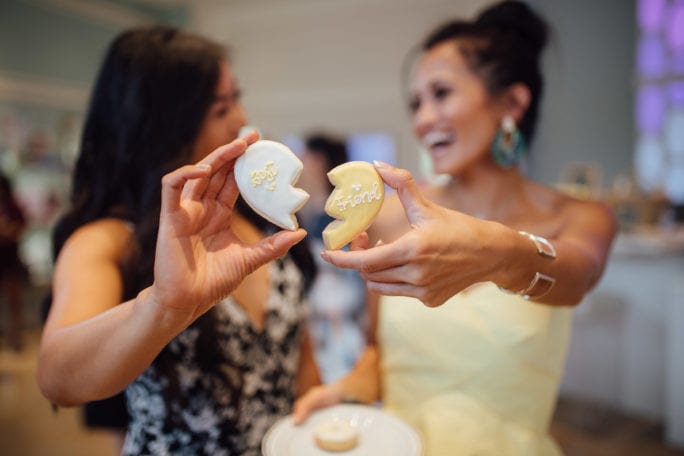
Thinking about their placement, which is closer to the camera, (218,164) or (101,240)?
(218,164)

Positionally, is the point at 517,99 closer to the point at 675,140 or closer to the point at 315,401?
the point at 315,401

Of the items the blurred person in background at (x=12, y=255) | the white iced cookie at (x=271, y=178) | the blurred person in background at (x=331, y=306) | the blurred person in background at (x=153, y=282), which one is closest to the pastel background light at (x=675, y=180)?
the blurred person in background at (x=331, y=306)

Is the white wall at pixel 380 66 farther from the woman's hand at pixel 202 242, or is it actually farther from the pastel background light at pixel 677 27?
the woman's hand at pixel 202 242

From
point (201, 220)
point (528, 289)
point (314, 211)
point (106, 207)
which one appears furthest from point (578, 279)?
point (314, 211)

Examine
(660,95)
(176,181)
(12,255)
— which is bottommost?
(12,255)

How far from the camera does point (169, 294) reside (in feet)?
1.84

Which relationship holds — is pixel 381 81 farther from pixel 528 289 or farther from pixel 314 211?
pixel 528 289

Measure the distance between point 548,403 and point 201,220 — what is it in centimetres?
76

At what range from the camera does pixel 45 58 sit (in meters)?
4.57

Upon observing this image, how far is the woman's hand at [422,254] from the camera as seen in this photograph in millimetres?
518

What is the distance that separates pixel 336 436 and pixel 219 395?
0.33 metres

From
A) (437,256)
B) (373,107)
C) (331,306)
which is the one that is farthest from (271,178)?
(373,107)

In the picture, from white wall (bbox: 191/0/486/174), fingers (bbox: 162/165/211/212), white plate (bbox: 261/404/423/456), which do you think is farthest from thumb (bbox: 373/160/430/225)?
white wall (bbox: 191/0/486/174)

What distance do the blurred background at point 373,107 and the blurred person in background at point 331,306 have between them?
92 centimetres
